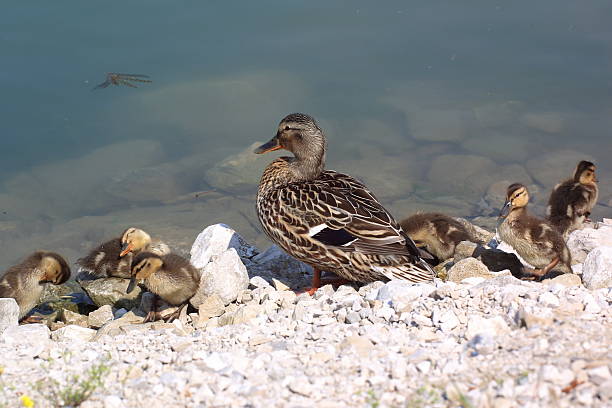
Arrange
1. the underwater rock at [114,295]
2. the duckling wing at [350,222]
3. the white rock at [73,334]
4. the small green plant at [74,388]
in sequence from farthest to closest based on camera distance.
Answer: the underwater rock at [114,295] < the duckling wing at [350,222] < the white rock at [73,334] < the small green plant at [74,388]

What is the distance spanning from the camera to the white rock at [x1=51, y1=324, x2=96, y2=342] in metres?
4.62

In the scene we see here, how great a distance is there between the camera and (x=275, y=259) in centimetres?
595

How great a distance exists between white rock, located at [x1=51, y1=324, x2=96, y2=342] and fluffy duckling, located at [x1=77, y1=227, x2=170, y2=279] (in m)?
1.01

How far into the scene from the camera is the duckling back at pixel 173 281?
505cm

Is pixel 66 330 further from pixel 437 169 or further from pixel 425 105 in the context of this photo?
pixel 425 105

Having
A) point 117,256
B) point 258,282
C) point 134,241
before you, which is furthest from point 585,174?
point 117,256

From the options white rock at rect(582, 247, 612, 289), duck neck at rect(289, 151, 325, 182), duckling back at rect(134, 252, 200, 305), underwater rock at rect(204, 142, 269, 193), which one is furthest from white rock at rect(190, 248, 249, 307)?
underwater rock at rect(204, 142, 269, 193)

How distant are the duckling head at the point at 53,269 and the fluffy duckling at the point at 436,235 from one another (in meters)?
2.62

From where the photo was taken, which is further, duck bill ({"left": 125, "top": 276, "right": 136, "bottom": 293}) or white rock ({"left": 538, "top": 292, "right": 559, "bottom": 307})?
duck bill ({"left": 125, "top": 276, "right": 136, "bottom": 293})

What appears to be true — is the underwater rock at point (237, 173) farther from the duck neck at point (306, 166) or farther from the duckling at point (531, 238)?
the duckling at point (531, 238)

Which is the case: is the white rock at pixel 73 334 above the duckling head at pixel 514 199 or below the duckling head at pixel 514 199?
below

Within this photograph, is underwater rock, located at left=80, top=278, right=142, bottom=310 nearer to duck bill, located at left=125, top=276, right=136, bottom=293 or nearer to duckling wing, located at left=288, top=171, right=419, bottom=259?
duck bill, located at left=125, top=276, right=136, bottom=293

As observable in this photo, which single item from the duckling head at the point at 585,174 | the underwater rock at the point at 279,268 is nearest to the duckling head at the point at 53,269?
the underwater rock at the point at 279,268

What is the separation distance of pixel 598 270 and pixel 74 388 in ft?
10.5
